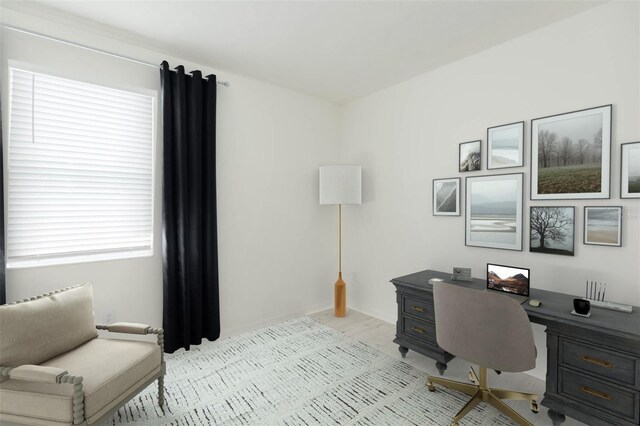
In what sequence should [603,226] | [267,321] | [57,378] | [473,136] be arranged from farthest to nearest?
[267,321] < [473,136] < [603,226] < [57,378]

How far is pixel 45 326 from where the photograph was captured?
1792mm

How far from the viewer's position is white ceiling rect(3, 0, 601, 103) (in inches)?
84.9

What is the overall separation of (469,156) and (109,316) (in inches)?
138

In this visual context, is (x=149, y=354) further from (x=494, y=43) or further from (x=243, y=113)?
(x=494, y=43)

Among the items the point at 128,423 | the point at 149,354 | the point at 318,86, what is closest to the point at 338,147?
the point at 318,86

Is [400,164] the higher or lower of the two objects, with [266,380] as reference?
higher

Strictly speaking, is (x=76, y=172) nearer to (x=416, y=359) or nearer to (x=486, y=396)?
(x=416, y=359)

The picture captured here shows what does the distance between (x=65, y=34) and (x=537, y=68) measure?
12.3 feet

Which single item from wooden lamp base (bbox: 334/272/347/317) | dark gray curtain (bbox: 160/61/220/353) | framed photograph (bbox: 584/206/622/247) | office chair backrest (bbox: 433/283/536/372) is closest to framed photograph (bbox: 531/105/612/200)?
framed photograph (bbox: 584/206/622/247)

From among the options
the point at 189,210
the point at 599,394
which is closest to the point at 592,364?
the point at 599,394

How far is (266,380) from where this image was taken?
2.44m

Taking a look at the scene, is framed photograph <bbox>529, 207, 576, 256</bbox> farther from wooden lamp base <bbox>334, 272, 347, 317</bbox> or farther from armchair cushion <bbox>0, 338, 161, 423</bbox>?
armchair cushion <bbox>0, 338, 161, 423</bbox>

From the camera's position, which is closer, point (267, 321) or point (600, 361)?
point (600, 361)

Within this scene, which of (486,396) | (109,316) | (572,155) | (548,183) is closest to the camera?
(486,396)
